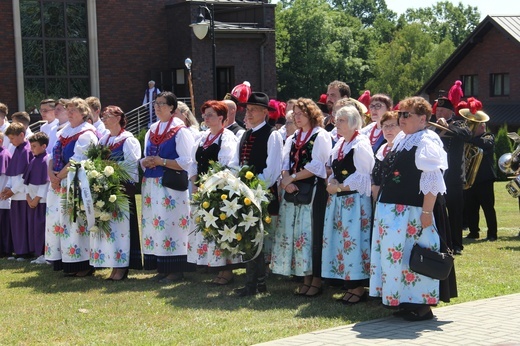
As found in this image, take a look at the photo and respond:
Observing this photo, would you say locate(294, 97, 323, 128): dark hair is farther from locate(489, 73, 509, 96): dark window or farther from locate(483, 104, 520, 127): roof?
locate(489, 73, 509, 96): dark window

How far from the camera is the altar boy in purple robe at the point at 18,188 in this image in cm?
1282

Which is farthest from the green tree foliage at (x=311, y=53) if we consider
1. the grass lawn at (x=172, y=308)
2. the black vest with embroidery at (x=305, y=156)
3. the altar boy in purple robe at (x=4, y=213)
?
the black vest with embroidery at (x=305, y=156)

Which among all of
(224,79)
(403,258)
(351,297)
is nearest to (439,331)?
(403,258)

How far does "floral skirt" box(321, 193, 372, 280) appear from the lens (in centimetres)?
881

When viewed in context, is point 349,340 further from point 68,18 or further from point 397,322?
point 68,18

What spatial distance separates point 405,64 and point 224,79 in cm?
5114

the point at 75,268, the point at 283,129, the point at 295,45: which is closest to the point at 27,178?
the point at 75,268

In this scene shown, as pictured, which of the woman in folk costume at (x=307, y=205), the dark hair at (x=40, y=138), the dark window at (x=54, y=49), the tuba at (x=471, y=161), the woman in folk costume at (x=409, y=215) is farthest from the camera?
the dark window at (x=54, y=49)

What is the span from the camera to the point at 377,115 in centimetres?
962

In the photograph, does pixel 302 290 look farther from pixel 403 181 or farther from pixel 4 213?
pixel 4 213

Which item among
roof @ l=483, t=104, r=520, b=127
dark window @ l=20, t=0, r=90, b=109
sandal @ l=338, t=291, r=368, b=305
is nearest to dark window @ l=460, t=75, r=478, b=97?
roof @ l=483, t=104, r=520, b=127

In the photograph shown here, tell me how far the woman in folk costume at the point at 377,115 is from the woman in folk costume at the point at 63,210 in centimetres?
359

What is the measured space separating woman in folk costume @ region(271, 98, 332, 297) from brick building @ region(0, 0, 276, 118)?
22.0m

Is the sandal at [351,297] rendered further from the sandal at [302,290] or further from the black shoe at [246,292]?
the black shoe at [246,292]
